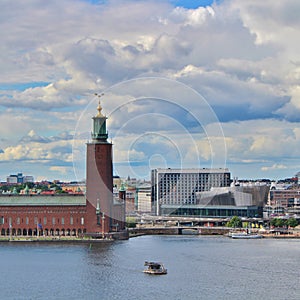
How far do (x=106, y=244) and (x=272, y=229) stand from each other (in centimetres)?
3251

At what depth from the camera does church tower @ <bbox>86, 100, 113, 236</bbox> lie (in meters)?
81.9

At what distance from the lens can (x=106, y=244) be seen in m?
76.4

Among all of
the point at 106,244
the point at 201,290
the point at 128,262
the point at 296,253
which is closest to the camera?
the point at 201,290

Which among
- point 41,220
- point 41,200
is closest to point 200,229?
point 41,200

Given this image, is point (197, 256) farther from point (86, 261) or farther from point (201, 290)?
point (201, 290)

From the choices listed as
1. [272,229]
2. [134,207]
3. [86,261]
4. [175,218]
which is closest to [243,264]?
[86,261]

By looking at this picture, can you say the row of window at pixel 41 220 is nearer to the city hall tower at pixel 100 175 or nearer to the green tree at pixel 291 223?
the city hall tower at pixel 100 175

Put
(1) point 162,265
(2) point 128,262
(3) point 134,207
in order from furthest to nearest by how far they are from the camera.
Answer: (3) point 134,207 → (2) point 128,262 → (1) point 162,265

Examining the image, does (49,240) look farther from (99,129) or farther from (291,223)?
(291,223)

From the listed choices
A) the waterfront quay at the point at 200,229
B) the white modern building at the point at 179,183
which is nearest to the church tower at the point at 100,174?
the waterfront quay at the point at 200,229

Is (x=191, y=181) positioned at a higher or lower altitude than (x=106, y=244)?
higher

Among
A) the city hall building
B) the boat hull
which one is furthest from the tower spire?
the boat hull

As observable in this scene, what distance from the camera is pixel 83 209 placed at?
83.0 m

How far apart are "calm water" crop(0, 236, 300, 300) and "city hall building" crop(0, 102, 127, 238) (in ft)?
16.1
